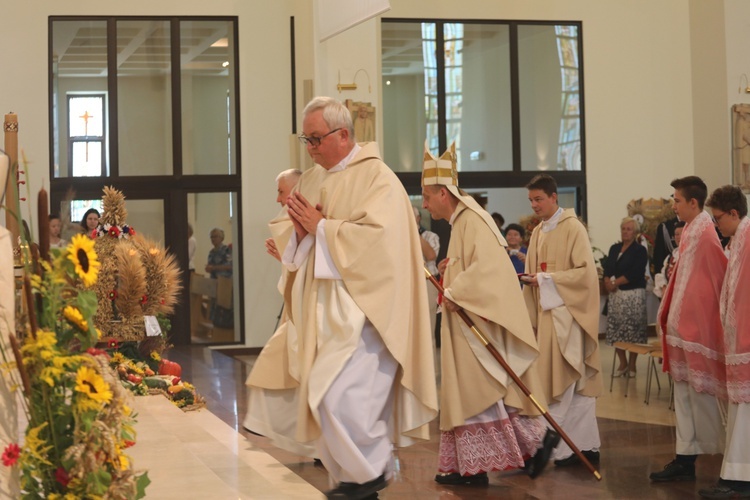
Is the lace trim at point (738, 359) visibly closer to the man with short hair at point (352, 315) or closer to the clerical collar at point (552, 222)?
the clerical collar at point (552, 222)

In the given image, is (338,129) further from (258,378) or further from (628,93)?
(628,93)

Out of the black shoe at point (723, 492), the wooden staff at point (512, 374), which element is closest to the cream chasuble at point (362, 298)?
the wooden staff at point (512, 374)

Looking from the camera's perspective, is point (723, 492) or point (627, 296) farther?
point (627, 296)

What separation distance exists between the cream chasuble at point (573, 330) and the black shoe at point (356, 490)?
254 centimetres

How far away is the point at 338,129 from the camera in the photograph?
482cm

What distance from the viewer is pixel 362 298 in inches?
181

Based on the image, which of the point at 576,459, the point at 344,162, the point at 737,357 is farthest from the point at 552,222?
the point at 344,162

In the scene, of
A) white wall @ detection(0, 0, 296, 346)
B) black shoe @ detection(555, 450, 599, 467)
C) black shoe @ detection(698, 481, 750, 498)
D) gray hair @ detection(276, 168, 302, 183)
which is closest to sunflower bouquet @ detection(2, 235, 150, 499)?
black shoe @ detection(698, 481, 750, 498)

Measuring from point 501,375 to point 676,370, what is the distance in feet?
3.60

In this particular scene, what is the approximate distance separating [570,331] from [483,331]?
1026mm

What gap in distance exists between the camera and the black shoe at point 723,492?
5551 millimetres

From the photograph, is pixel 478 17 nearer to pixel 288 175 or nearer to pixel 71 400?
pixel 288 175

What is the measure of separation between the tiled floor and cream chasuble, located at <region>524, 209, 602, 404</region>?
1.85 ft

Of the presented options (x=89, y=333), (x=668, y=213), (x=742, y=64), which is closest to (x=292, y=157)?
(x=668, y=213)
